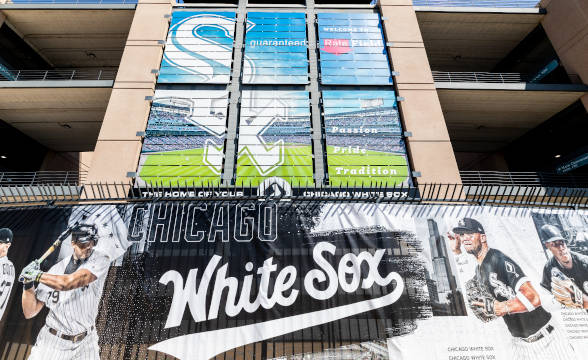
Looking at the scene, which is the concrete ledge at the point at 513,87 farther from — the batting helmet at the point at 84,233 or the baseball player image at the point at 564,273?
the batting helmet at the point at 84,233

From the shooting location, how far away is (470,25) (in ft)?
51.1

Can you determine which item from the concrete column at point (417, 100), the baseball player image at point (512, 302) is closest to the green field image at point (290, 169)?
the concrete column at point (417, 100)

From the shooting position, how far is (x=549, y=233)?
8.45 m

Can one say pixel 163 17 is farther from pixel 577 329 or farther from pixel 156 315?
pixel 577 329

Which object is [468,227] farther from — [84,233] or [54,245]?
[54,245]

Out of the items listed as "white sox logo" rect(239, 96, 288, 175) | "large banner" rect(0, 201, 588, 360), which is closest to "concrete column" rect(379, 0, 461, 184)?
"large banner" rect(0, 201, 588, 360)

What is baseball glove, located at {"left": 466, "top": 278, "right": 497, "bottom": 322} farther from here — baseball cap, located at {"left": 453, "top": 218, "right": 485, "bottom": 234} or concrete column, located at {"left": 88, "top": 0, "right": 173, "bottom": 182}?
concrete column, located at {"left": 88, "top": 0, "right": 173, "bottom": 182}

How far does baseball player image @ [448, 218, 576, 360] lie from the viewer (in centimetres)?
694

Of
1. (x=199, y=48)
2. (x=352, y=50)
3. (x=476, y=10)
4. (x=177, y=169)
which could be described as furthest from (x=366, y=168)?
(x=476, y=10)

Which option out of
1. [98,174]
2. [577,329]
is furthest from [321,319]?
[98,174]

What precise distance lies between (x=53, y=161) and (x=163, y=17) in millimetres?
11923

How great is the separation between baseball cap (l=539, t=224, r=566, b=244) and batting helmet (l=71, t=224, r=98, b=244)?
12616mm

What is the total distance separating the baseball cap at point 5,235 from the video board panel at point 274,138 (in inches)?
257

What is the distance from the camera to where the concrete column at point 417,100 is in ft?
34.9
